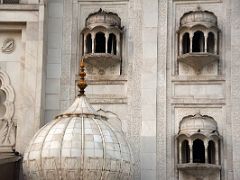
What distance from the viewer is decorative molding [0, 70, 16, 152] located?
1733cm

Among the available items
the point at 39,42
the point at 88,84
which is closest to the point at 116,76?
the point at 88,84

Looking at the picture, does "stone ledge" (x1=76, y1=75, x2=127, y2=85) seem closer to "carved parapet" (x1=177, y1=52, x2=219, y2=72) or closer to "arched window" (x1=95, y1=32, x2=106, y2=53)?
"arched window" (x1=95, y1=32, x2=106, y2=53)

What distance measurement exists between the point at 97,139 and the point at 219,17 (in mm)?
4705

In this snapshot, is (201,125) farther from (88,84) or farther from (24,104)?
(24,104)

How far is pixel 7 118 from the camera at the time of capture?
1745 centimetres

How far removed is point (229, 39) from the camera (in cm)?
1795

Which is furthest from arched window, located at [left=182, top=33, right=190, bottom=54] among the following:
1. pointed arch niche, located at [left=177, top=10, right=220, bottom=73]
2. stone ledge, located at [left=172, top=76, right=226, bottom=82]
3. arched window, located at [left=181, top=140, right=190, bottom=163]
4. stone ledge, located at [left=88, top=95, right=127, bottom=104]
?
arched window, located at [left=181, top=140, right=190, bottom=163]

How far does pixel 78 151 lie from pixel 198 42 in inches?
179

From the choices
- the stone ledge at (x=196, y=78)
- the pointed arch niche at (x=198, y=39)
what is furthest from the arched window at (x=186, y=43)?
the stone ledge at (x=196, y=78)

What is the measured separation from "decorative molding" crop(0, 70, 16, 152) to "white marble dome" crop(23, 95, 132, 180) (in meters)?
1.76

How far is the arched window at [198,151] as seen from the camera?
17.4 meters

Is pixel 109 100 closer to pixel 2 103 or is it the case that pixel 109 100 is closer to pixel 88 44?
pixel 88 44

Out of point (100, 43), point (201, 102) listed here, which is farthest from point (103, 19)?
point (201, 102)

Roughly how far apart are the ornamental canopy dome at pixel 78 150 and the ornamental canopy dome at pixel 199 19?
11.3 feet
